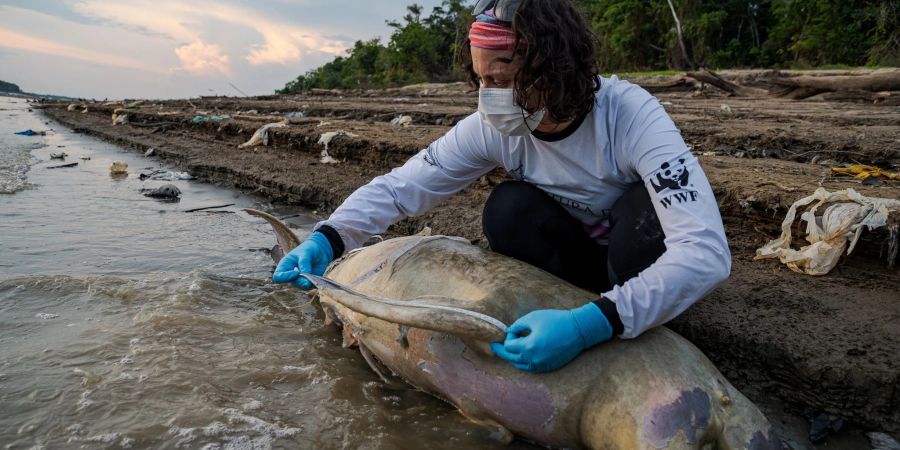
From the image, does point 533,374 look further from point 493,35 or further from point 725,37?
point 725,37

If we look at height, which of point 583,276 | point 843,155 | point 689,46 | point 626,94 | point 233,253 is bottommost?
point 233,253

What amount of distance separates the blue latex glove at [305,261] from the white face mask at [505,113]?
37.3 inches

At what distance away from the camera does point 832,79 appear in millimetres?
9664

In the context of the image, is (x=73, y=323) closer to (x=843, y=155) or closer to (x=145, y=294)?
Result: (x=145, y=294)

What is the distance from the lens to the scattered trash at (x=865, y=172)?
3.72 meters

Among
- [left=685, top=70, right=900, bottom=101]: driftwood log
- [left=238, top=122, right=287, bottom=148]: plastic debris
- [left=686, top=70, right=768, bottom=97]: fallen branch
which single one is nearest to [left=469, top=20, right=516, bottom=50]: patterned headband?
[left=238, top=122, right=287, bottom=148]: plastic debris

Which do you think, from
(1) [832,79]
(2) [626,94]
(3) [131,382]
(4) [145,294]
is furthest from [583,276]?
(1) [832,79]

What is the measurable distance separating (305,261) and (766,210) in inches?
101

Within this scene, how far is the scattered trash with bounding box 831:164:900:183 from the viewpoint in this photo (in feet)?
12.2

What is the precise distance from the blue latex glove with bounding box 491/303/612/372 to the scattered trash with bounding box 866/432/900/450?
3.46 ft

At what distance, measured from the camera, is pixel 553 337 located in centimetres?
175

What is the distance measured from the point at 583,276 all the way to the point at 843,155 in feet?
10.6

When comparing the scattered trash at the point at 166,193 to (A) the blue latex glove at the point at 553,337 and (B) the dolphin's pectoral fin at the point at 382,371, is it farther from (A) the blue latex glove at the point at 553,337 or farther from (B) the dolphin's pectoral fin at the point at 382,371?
(A) the blue latex glove at the point at 553,337

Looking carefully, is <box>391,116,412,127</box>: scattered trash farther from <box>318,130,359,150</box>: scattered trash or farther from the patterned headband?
the patterned headband
